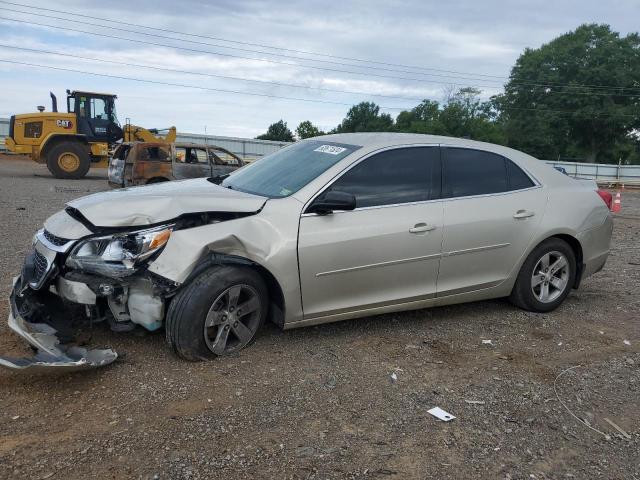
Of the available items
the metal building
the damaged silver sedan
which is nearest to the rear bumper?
the damaged silver sedan

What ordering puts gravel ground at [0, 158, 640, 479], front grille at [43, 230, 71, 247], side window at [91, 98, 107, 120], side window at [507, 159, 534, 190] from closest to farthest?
gravel ground at [0, 158, 640, 479] < front grille at [43, 230, 71, 247] < side window at [507, 159, 534, 190] < side window at [91, 98, 107, 120]

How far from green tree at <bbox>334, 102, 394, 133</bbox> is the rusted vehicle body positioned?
62294 mm

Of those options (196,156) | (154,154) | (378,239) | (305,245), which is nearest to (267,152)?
(196,156)

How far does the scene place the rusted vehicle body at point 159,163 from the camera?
14.2 meters

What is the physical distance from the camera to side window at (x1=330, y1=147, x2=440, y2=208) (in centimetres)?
433

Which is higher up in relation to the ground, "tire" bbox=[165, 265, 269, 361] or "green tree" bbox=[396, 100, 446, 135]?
"green tree" bbox=[396, 100, 446, 135]

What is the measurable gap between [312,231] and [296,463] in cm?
172

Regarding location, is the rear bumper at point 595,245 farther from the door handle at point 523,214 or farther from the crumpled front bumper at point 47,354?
the crumpled front bumper at point 47,354

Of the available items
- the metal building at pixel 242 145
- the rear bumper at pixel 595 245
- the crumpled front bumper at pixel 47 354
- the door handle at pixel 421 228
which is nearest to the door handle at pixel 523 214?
the rear bumper at pixel 595 245

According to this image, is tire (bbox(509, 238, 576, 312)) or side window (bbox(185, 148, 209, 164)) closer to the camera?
tire (bbox(509, 238, 576, 312))

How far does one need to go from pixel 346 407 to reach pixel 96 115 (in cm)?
2037

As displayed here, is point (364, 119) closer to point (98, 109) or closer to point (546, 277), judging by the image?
point (98, 109)

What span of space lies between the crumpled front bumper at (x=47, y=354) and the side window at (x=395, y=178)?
2.03 m

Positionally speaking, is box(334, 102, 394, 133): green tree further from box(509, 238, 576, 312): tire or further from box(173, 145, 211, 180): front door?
box(509, 238, 576, 312): tire
